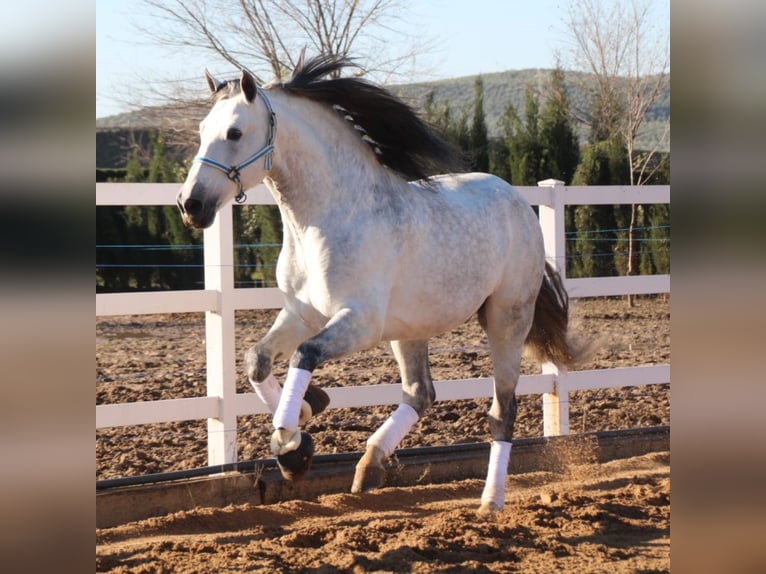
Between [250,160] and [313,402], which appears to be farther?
[313,402]

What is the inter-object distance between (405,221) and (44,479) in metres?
3.41

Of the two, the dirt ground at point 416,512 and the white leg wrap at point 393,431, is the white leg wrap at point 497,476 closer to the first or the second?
the dirt ground at point 416,512

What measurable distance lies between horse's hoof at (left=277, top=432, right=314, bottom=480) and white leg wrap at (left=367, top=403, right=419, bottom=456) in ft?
3.26

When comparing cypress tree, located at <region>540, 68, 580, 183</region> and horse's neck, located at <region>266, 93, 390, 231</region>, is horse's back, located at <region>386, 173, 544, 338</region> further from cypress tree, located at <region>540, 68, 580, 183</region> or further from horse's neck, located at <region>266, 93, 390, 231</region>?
cypress tree, located at <region>540, 68, 580, 183</region>

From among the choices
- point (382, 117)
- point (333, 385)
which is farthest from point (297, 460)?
point (333, 385)

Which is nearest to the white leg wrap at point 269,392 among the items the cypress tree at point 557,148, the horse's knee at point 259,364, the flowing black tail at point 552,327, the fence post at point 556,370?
the horse's knee at point 259,364

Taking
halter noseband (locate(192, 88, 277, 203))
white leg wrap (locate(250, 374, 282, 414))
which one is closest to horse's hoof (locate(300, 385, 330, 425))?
white leg wrap (locate(250, 374, 282, 414))

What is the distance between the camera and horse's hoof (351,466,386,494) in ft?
15.4

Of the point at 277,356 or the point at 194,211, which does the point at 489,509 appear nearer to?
the point at 277,356

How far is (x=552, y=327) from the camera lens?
555 centimetres

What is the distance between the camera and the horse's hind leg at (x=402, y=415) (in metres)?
4.70

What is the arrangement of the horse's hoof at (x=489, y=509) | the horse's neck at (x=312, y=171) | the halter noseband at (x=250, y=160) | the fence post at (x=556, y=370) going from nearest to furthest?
1. the halter noseband at (x=250, y=160)
2. the horse's neck at (x=312, y=171)
3. the horse's hoof at (x=489, y=509)
4. the fence post at (x=556, y=370)

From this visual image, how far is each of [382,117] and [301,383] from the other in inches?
57.8

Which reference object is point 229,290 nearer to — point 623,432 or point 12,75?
point 623,432
